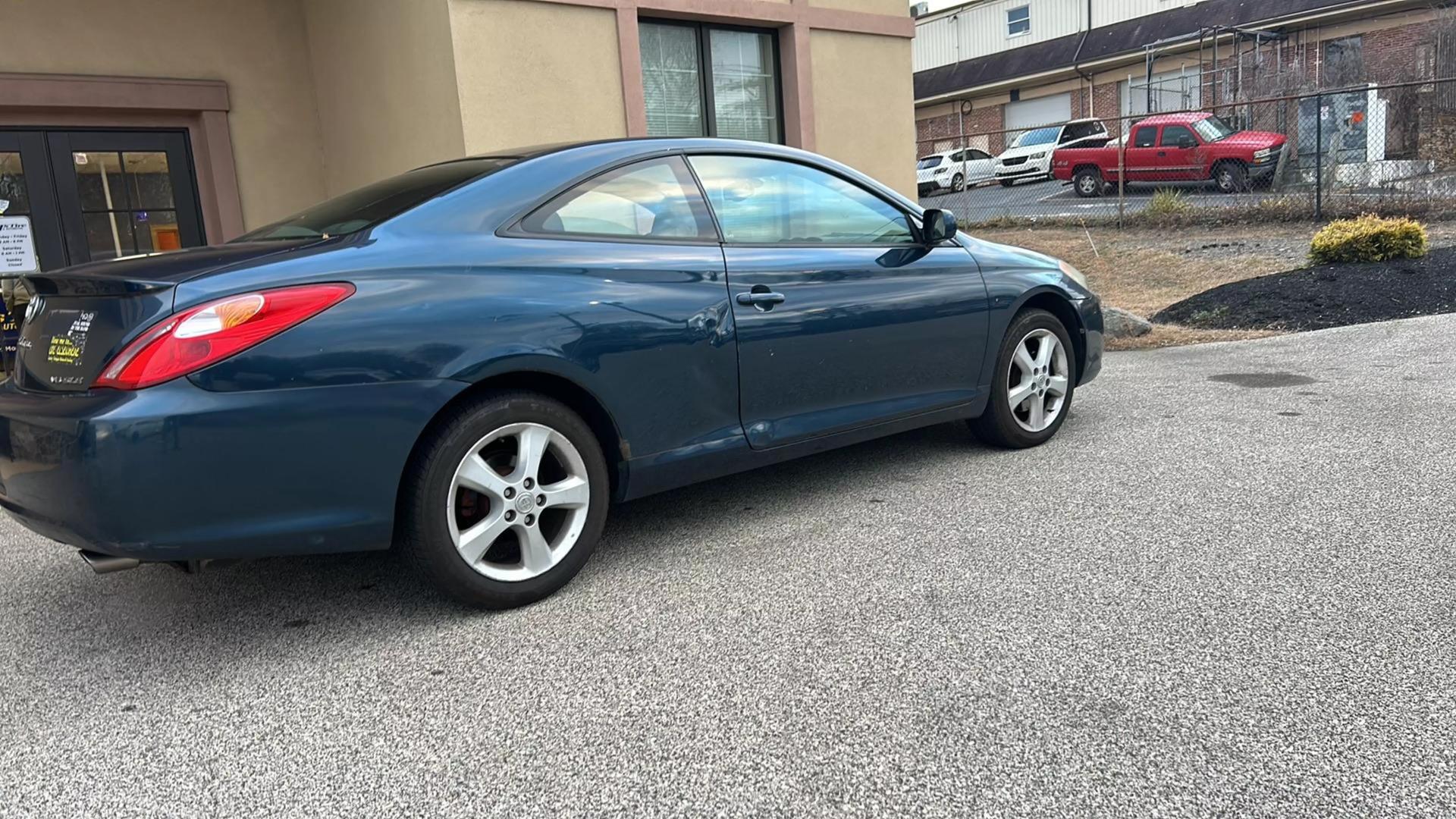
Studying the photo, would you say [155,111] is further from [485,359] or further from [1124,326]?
[1124,326]

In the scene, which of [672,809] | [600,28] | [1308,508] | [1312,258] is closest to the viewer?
[672,809]

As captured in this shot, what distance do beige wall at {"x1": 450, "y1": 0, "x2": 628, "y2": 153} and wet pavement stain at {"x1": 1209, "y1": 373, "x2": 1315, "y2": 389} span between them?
455 centimetres

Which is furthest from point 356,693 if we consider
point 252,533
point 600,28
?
point 600,28

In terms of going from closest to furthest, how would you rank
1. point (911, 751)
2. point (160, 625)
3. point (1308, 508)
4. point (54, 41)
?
point (911, 751) → point (160, 625) → point (1308, 508) → point (54, 41)

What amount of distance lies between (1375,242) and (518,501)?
31.9 ft

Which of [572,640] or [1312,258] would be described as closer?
[572,640]

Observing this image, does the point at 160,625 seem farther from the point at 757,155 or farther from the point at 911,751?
the point at 757,155

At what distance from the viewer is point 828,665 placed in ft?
9.12

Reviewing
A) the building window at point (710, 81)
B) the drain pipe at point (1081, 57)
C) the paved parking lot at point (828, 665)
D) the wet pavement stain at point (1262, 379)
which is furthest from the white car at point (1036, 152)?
the paved parking lot at point (828, 665)

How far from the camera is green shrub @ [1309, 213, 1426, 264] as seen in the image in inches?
389

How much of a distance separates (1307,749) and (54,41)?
841 centimetres

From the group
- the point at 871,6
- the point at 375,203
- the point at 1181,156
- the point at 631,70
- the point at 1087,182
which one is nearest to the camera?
the point at 375,203

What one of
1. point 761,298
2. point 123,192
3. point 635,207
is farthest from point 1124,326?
point 123,192

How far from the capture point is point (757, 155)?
409 cm
